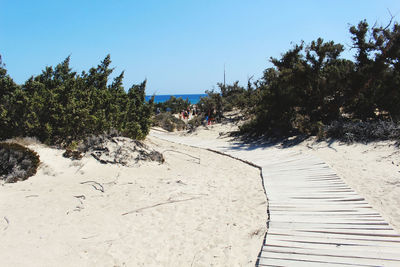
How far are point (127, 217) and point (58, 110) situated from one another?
21.4 feet

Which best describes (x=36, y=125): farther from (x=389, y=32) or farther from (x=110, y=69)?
(x=389, y=32)

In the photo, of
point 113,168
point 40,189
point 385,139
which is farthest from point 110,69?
point 385,139

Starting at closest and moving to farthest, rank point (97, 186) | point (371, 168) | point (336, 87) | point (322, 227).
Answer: point (322, 227) < point (97, 186) < point (371, 168) < point (336, 87)

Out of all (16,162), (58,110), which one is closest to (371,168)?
(16,162)

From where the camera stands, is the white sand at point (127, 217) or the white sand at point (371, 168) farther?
the white sand at point (371, 168)

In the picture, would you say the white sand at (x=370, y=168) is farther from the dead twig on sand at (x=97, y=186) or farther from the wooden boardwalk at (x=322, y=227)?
the dead twig on sand at (x=97, y=186)

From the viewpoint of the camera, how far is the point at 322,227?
16.0ft

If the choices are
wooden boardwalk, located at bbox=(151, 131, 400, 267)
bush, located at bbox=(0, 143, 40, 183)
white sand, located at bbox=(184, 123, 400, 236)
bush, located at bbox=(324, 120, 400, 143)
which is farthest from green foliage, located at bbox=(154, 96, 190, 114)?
wooden boardwalk, located at bbox=(151, 131, 400, 267)

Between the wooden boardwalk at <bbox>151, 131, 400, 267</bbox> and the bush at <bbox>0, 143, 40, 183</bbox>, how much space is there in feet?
21.6

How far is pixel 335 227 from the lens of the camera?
15.9ft

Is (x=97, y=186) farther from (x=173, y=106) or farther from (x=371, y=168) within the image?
(x=173, y=106)

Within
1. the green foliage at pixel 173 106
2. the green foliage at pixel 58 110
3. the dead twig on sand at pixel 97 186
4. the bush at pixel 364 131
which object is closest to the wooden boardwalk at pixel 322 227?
the bush at pixel 364 131

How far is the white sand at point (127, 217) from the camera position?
4512mm

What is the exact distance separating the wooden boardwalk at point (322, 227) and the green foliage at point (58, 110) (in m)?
7.51
